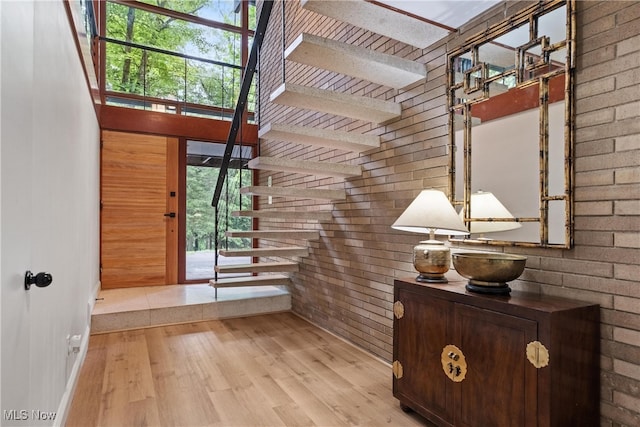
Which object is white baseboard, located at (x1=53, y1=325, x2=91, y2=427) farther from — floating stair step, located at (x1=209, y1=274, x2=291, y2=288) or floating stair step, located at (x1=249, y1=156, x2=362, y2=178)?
floating stair step, located at (x1=249, y1=156, x2=362, y2=178)

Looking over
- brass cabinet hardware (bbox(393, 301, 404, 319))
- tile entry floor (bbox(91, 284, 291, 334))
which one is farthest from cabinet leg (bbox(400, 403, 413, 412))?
tile entry floor (bbox(91, 284, 291, 334))

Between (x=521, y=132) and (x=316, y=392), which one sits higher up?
(x=521, y=132)

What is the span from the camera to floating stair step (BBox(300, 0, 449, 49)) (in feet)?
6.72

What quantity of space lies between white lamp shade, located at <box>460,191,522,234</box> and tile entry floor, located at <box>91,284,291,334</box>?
9.11 feet

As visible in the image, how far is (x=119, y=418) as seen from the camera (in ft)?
6.68

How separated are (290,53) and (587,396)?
232 centimetres

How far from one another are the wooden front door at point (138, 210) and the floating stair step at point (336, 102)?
3130mm

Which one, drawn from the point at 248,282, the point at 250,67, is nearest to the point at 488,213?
the point at 250,67

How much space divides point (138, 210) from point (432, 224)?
4.25 metres

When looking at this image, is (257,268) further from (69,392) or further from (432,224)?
(432,224)

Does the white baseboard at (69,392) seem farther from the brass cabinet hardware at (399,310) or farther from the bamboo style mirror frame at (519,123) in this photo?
the bamboo style mirror frame at (519,123)

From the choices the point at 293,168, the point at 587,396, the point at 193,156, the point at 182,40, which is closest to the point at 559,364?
the point at 587,396

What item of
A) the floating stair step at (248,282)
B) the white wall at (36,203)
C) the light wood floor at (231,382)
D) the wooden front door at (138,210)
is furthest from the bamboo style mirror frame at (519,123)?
the wooden front door at (138,210)

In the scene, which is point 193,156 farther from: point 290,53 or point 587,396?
point 587,396
